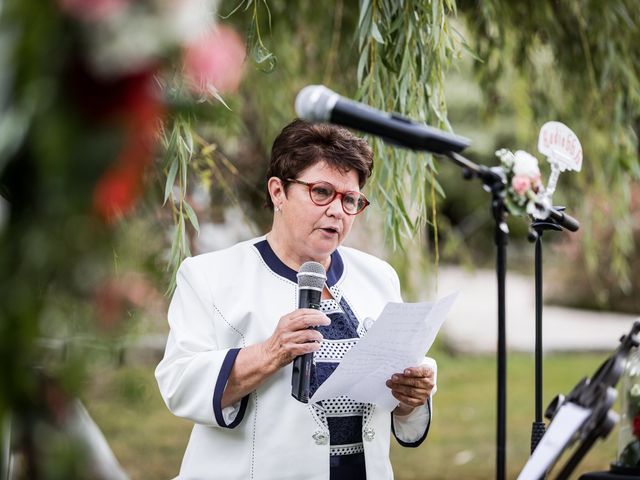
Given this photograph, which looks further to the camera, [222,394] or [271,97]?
[271,97]

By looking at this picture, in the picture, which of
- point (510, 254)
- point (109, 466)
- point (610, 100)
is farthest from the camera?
point (510, 254)

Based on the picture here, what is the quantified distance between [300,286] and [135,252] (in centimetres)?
108

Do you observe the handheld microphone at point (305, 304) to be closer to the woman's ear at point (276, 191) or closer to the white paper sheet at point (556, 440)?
the woman's ear at point (276, 191)

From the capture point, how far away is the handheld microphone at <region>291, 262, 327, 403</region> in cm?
230

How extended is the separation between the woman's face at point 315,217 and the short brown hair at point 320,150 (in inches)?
0.8

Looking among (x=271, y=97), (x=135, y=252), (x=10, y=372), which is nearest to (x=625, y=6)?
(x=271, y=97)

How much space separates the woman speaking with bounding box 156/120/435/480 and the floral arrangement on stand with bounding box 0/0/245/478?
3.91ft

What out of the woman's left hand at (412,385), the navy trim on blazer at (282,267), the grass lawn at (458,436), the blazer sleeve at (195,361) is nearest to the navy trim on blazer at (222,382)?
the blazer sleeve at (195,361)

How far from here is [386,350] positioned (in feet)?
7.60

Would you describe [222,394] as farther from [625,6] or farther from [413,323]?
[625,6]

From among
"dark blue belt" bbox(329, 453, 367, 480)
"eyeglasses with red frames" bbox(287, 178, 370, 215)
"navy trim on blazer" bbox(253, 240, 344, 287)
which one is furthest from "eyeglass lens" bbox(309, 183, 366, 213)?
"dark blue belt" bbox(329, 453, 367, 480)

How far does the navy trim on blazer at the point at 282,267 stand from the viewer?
2594mm

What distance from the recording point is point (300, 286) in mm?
2354

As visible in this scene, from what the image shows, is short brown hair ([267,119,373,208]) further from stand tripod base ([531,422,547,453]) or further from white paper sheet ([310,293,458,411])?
stand tripod base ([531,422,547,453])
